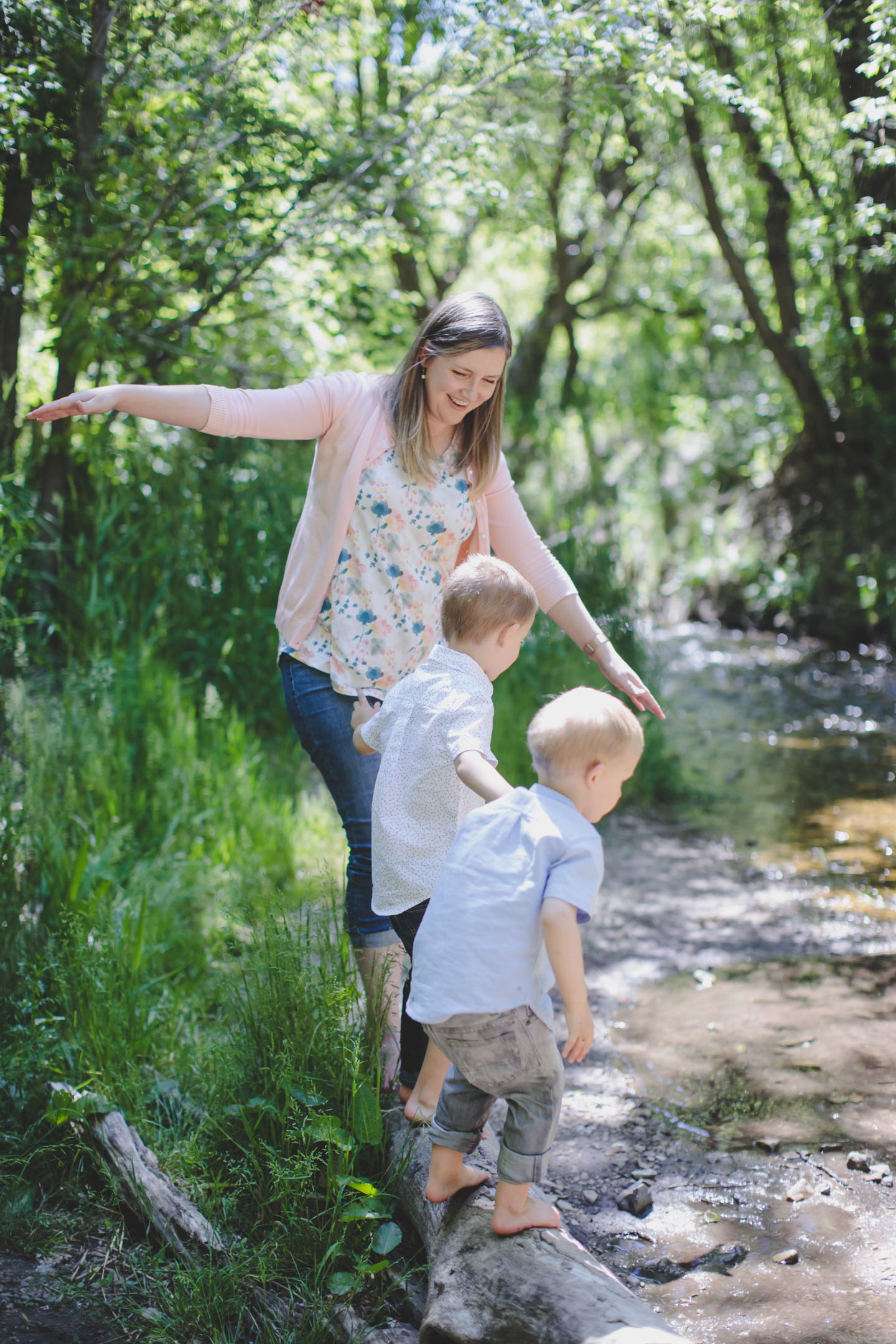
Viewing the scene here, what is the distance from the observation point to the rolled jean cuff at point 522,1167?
1.85 metres

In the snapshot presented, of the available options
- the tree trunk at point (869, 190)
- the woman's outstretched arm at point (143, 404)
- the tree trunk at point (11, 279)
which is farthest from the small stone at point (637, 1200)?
the tree trunk at point (869, 190)

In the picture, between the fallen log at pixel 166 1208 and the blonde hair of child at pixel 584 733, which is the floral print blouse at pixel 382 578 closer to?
the blonde hair of child at pixel 584 733

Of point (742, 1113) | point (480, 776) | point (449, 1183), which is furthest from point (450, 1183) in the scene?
point (742, 1113)

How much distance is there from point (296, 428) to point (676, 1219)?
195 centimetres

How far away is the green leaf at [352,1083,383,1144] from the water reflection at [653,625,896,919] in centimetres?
246

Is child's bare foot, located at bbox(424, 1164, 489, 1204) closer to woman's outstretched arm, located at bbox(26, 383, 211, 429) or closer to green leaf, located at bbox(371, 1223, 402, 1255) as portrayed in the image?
green leaf, located at bbox(371, 1223, 402, 1255)

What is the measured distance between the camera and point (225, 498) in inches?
201

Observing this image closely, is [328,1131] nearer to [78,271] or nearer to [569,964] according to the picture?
[569,964]

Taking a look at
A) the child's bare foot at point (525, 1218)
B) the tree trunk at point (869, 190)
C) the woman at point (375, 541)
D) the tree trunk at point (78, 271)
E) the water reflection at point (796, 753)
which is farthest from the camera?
the water reflection at point (796, 753)

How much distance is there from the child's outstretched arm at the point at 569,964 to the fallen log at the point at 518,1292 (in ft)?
1.40

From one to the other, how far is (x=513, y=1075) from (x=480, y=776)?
1.71 feet

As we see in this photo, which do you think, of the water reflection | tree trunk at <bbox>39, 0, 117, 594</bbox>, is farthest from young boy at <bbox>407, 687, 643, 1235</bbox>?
tree trunk at <bbox>39, 0, 117, 594</bbox>

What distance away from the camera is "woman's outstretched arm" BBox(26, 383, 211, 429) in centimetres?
205

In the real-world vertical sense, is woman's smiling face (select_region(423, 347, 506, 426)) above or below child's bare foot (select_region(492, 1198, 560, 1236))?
above
